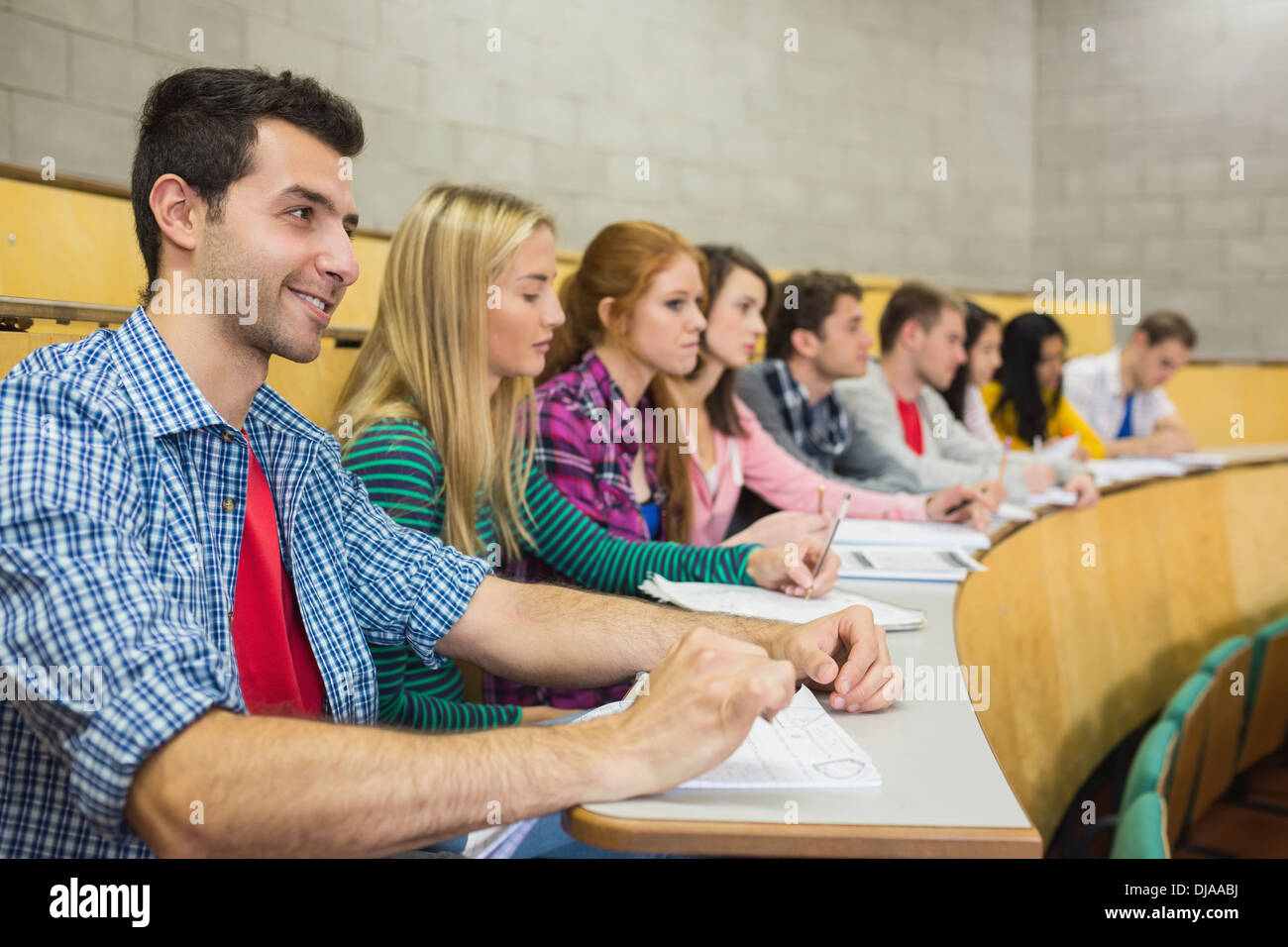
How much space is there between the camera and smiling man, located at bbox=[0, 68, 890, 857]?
729 mm

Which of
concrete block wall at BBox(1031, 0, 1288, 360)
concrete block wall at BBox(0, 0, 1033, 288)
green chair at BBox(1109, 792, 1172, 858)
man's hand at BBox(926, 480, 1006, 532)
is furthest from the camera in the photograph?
concrete block wall at BBox(1031, 0, 1288, 360)

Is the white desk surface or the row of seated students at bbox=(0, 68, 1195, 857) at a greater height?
the row of seated students at bbox=(0, 68, 1195, 857)

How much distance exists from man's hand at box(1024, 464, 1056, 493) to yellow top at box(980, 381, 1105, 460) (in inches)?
49.7

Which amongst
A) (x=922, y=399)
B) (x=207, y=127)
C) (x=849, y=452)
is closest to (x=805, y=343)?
(x=849, y=452)

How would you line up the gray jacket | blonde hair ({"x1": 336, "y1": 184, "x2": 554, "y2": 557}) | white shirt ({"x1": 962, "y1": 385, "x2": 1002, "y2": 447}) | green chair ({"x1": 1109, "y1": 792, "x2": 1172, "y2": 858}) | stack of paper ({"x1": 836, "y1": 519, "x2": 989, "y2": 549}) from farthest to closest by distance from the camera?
white shirt ({"x1": 962, "y1": 385, "x2": 1002, "y2": 447}) < the gray jacket < stack of paper ({"x1": 836, "y1": 519, "x2": 989, "y2": 549}) < blonde hair ({"x1": 336, "y1": 184, "x2": 554, "y2": 557}) < green chair ({"x1": 1109, "y1": 792, "x2": 1172, "y2": 858})

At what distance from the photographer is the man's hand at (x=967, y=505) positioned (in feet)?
Answer: 7.02

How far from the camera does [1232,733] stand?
2570 millimetres

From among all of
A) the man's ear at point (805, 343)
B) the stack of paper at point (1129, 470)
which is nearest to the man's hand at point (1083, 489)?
the stack of paper at point (1129, 470)

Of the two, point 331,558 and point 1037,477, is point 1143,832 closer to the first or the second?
point 331,558

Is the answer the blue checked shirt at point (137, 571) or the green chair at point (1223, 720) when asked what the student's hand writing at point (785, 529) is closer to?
the blue checked shirt at point (137, 571)

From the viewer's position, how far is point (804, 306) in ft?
9.96

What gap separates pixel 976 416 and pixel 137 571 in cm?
345

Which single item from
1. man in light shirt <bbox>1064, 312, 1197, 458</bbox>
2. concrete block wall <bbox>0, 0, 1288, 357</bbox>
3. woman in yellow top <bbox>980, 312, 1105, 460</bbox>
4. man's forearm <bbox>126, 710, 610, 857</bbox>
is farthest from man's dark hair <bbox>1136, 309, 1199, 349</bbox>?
man's forearm <bbox>126, 710, 610, 857</bbox>

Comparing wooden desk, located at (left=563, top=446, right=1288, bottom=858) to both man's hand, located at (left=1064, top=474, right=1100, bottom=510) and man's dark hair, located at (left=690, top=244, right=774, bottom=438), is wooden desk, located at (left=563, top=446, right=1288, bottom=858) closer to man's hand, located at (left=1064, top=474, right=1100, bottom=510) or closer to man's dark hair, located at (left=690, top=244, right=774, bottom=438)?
man's hand, located at (left=1064, top=474, right=1100, bottom=510)
